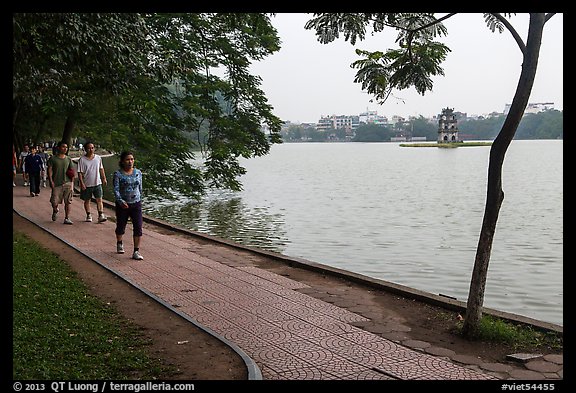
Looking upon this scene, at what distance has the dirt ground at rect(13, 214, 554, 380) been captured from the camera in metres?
5.55

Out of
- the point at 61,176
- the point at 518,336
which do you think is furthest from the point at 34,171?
the point at 518,336

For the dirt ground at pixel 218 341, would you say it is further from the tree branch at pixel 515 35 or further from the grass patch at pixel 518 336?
the tree branch at pixel 515 35

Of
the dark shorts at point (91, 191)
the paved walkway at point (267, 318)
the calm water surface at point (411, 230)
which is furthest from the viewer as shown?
the dark shorts at point (91, 191)

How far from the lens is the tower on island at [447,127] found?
58.5 meters

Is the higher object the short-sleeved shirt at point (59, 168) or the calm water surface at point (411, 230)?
the short-sleeved shirt at point (59, 168)

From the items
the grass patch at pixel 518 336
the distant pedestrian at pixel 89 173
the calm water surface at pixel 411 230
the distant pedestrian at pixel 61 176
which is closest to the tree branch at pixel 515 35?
the grass patch at pixel 518 336

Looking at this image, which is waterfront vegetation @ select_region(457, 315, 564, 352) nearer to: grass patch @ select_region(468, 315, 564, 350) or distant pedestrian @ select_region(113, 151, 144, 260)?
grass patch @ select_region(468, 315, 564, 350)

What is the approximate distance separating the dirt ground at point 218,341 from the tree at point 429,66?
1.43ft

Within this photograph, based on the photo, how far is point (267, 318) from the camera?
711cm

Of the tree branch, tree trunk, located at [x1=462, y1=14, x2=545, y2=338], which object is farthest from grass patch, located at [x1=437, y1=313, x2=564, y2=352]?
the tree branch

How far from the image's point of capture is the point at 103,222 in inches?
584

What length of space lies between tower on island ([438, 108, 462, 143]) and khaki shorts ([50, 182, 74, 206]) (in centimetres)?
4384

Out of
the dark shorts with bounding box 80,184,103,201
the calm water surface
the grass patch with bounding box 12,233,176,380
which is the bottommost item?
the calm water surface
